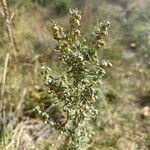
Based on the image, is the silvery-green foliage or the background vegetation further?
the background vegetation

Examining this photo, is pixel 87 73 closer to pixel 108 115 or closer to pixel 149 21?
pixel 108 115

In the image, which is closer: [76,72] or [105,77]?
[76,72]

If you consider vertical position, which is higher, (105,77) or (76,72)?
(105,77)

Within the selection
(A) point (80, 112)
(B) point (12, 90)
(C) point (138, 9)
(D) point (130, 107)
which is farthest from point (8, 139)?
(C) point (138, 9)

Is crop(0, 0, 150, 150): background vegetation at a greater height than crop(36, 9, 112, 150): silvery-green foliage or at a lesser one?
greater
